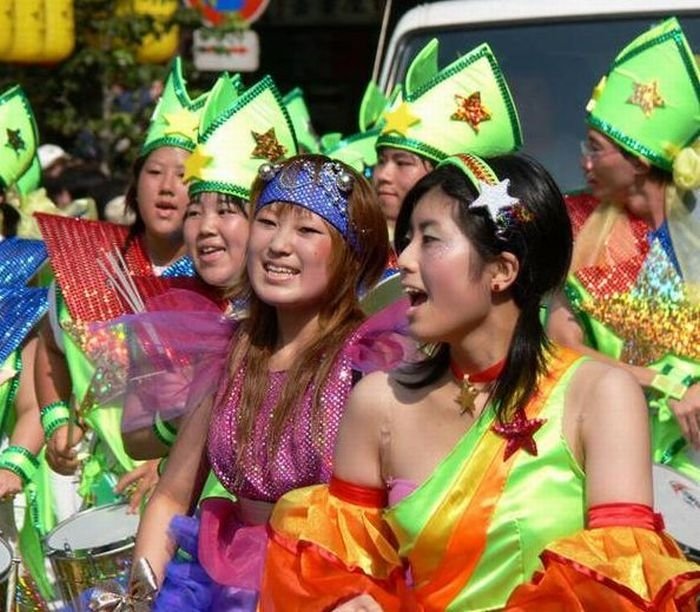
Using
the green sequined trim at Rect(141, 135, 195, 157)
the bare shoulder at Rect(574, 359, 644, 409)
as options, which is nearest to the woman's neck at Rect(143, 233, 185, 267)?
the green sequined trim at Rect(141, 135, 195, 157)

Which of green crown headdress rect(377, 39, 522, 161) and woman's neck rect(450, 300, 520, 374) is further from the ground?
woman's neck rect(450, 300, 520, 374)

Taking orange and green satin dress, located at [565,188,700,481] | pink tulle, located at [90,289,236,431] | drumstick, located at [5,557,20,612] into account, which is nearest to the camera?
pink tulle, located at [90,289,236,431]

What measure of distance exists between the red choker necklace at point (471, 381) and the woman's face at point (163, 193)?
2872mm

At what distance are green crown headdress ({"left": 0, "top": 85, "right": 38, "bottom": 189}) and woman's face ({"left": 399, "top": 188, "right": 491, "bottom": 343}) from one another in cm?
427

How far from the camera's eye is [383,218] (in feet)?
14.3

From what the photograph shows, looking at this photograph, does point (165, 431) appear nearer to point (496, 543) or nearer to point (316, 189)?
point (316, 189)

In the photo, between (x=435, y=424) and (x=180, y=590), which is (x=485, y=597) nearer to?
(x=435, y=424)

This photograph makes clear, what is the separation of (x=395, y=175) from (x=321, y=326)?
2107mm

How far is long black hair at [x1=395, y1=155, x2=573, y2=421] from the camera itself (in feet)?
11.1

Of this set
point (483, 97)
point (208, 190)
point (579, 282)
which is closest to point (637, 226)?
point (579, 282)

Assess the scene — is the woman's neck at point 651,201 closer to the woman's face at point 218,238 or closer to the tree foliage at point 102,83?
the woman's face at point 218,238

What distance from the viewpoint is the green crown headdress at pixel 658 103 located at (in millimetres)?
5840

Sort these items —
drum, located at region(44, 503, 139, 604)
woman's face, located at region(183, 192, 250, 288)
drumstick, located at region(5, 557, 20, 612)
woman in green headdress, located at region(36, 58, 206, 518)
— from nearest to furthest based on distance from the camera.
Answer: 1. drumstick, located at region(5, 557, 20, 612)
2. drum, located at region(44, 503, 139, 604)
3. woman's face, located at region(183, 192, 250, 288)
4. woman in green headdress, located at region(36, 58, 206, 518)

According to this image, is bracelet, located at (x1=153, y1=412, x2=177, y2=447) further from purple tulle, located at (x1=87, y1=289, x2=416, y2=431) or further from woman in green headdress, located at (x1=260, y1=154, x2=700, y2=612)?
woman in green headdress, located at (x1=260, y1=154, x2=700, y2=612)
